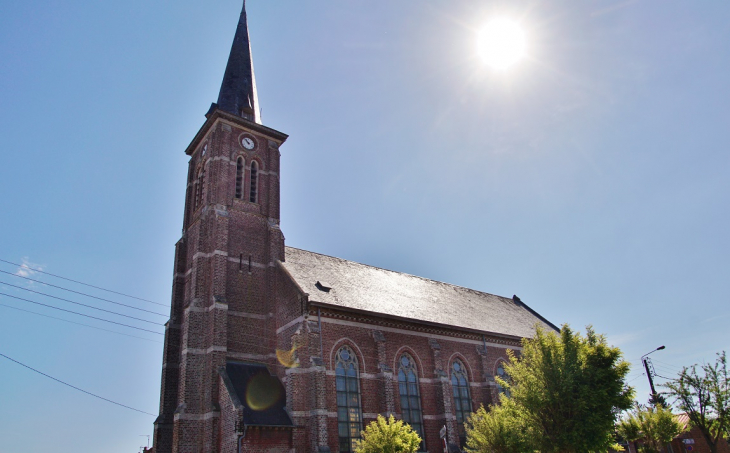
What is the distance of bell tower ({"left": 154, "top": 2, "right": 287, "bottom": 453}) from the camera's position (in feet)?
70.4

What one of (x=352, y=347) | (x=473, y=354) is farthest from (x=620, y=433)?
(x=352, y=347)

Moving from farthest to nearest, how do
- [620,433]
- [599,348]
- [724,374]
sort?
[620,433], [724,374], [599,348]

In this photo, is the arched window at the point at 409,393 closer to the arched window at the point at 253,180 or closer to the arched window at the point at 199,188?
the arched window at the point at 253,180

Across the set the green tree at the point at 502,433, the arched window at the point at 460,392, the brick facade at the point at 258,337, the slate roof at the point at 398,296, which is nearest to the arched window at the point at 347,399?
the brick facade at the point at 258,337

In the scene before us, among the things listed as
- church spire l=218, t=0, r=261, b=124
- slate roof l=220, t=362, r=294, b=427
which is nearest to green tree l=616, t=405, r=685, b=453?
slate roof l=220, t=362, r=294, b=427

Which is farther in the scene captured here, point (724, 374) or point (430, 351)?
point (430, 351)

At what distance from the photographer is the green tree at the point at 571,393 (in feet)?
57.0

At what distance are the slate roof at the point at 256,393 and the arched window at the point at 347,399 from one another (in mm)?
2567

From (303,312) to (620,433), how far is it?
23.4 m

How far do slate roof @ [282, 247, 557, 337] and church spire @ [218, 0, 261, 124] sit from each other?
925cm

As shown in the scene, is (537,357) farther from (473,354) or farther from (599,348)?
(473,354)

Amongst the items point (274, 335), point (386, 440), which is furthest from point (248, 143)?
point (386, 440)

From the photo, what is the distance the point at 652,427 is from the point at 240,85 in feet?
111

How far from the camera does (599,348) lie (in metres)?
18.5
